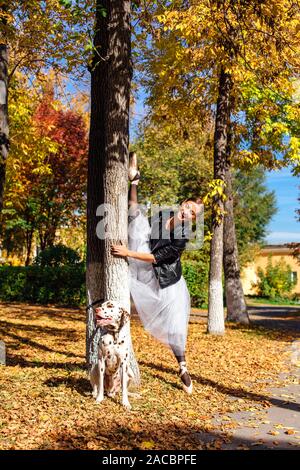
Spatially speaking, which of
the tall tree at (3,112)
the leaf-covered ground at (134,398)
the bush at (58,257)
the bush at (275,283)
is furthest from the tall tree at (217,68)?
the bush at (275,283)

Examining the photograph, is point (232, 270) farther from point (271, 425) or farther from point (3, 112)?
point (271, 425)

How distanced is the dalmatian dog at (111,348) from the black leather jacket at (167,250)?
988 millimetres

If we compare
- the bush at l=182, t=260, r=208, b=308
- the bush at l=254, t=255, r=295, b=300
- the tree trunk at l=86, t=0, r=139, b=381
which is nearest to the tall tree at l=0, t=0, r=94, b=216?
the tree trunk at l=86, t=0, r=139, b=381

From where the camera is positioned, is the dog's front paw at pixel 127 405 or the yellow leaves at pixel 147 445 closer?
the yellow leaves at pixel 147 445

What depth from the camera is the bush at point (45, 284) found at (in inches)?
797

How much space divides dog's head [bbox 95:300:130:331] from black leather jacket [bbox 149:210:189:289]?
92 cm

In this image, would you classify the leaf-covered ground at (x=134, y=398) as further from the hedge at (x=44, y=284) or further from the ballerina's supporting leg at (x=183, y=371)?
the hedge at (x=44, y=284)

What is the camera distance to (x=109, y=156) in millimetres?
6449

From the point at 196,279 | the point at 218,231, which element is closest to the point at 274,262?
the point at 196,279

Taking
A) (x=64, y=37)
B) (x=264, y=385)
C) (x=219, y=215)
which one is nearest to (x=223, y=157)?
(x=219, y=215)

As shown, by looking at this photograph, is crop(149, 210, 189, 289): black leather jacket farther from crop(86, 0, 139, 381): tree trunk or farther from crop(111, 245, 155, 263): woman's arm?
crop(86, 0, 139, 381): tree trunk

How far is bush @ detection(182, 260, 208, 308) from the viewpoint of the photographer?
2298 cm

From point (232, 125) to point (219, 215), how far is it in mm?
3118

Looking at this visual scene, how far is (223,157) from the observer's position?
13203 mm
